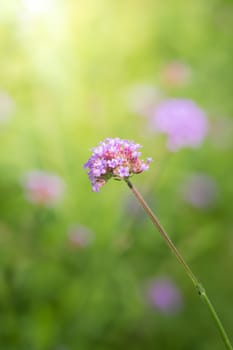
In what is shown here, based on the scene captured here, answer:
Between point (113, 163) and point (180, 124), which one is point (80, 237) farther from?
point (113, 163)

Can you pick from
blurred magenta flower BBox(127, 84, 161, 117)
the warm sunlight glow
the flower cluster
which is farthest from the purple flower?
the flower cluster

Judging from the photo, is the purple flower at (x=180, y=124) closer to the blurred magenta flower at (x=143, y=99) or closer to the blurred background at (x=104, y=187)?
the blurred background at (x=104, y=187)

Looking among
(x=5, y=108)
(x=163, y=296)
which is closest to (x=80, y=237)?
(x=163, y=296)

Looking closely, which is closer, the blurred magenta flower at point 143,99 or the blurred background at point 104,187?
the blurred background at point 104,187

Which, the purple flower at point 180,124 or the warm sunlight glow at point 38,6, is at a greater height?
the warm sunlight glow at point 38,6

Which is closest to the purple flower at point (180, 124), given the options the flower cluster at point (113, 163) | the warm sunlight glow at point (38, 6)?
the warm sunlight glow at point (38, 6)

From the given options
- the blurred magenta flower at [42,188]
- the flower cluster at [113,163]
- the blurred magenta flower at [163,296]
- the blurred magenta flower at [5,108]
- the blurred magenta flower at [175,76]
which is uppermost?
the blurred magenta flower at [5,108]

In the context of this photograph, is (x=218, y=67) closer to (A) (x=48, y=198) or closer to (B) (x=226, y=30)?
(B) (x=226, y=30)

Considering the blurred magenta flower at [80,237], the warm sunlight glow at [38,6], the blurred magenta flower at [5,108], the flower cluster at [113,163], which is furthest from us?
the blurred magenta flower at [5,108]
